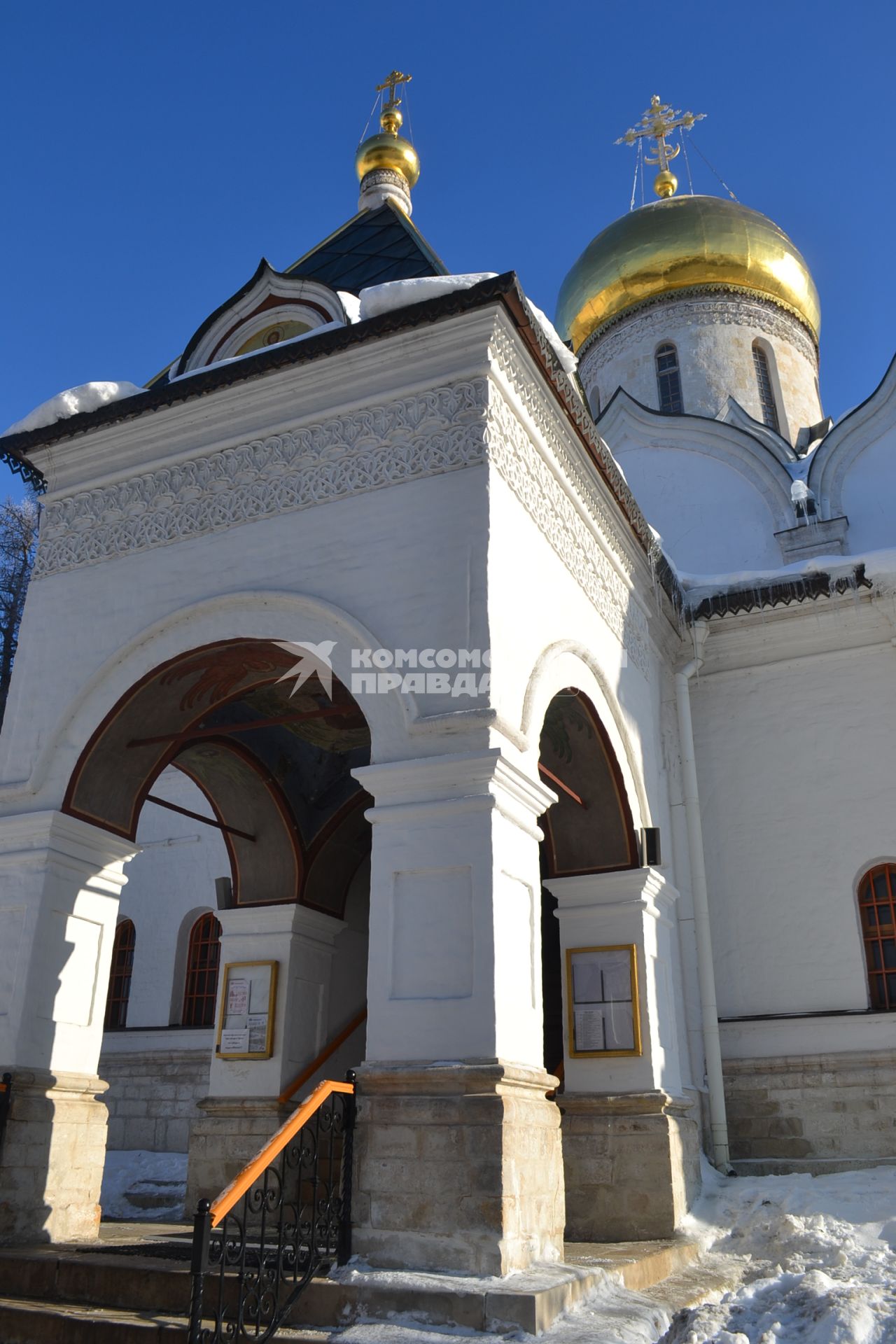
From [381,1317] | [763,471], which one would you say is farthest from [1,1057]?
[763,471]

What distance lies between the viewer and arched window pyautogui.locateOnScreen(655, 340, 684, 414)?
14.0 m

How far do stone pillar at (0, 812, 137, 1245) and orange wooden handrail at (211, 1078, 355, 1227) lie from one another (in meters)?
1.48

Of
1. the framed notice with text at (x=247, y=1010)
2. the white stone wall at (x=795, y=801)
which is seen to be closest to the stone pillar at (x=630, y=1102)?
the white stone wall at (x=795, y=801)

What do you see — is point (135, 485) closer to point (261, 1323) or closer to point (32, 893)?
point (32, 893)

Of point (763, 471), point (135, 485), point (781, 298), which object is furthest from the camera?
point (781, 298)

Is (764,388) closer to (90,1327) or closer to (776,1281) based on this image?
(776,1281)

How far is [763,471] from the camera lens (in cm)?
1202

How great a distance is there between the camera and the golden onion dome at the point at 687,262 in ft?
46.8

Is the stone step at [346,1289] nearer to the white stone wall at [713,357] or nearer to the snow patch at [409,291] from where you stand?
the snow patch at [409,291]

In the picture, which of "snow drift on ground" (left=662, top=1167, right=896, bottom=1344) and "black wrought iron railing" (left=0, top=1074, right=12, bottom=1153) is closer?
"snow drift on ground" (left=662, top=1167, right=896, bottom=1344)

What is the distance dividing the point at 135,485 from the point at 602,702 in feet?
10.6

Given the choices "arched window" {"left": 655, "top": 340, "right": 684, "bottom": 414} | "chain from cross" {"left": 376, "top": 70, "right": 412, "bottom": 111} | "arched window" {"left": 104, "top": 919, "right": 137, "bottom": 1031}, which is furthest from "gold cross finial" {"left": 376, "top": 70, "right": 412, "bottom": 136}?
"arched window" {"left": 104, "top": 919, "right": 137, "bottom": 1031}

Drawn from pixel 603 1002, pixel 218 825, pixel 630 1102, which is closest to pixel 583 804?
pixel 603 1002

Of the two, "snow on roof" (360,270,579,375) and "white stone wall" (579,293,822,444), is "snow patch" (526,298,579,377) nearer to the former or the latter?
"snow on roof" (360,270,579,375)
